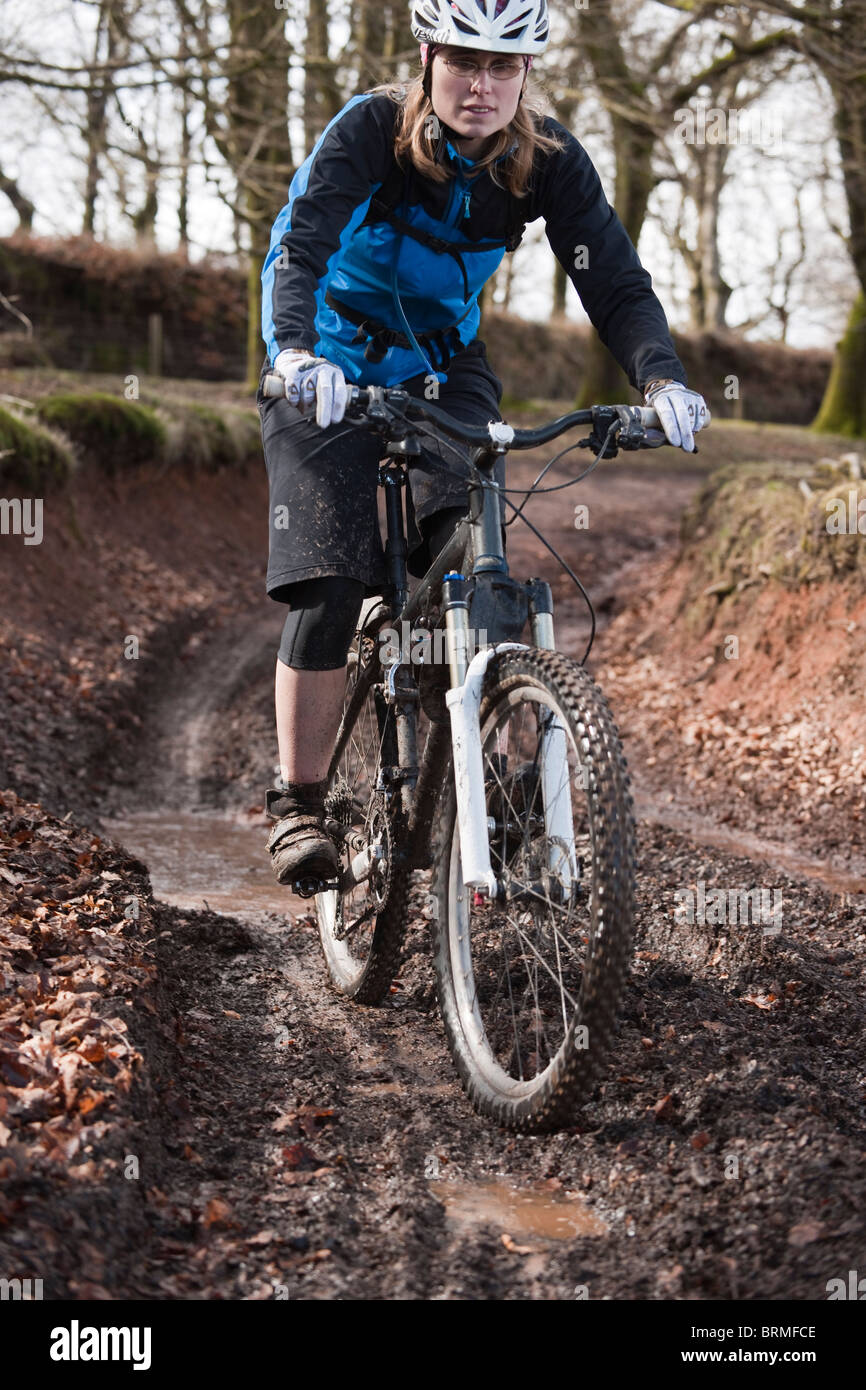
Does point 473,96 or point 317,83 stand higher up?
point 317,83

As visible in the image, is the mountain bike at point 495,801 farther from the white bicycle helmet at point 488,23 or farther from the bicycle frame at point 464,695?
the white bicycle helmet at point 488,23

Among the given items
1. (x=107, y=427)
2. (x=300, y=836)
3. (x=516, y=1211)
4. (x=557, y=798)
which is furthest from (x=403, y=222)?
(x=107, y=427)

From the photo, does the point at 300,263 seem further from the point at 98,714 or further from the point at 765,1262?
the point at 98,714

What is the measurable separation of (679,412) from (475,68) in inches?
43.8

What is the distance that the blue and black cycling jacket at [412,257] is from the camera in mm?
3535

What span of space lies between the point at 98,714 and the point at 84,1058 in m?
5.94

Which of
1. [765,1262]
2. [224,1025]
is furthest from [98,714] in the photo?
[765,1262]

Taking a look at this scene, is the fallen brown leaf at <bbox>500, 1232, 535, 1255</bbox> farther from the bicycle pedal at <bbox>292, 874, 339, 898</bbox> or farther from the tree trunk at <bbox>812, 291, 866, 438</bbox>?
the tree trunk at <bbox>812, 291, 866, 438</bbox>

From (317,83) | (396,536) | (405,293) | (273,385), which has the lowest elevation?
(396,536)

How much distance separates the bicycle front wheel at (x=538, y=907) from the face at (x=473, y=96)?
1.47 meters

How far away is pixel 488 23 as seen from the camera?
3.34 m

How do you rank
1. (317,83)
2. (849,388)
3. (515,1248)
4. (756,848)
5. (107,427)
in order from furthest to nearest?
1. (849,388)
2. (317,83)
3. (107,427)
4. (756,848)
5. (515,1248)

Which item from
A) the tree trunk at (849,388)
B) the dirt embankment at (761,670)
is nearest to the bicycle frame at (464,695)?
the dirt embankment at (761,670)

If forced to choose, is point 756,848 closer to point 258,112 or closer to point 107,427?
point 107,427
